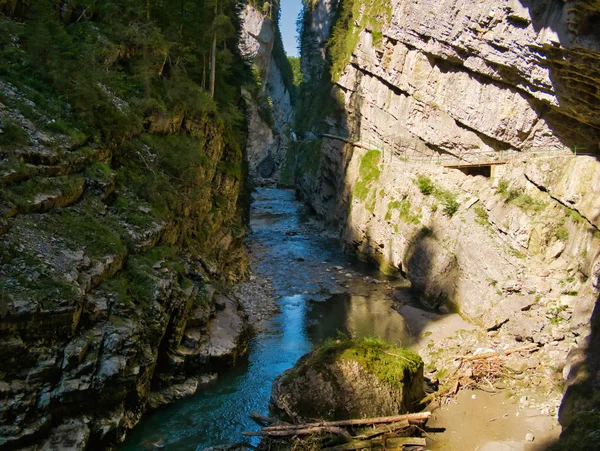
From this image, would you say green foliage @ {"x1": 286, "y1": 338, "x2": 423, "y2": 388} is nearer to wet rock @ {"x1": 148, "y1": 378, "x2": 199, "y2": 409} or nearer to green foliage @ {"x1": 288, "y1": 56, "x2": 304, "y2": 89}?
wet rock @ {"x1": 148, "y1": 378, "x2": 199, "y2": 409}

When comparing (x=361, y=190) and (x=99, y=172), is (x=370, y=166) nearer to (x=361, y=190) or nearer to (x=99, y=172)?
(x=361, y=190)

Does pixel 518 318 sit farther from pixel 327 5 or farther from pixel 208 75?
pixel 327 5

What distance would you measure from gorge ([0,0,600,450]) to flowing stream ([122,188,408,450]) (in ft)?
0.37

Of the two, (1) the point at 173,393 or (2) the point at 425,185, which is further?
(2) the point at 425,185

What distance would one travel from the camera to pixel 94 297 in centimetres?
1342

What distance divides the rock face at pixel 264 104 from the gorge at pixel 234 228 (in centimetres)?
3290

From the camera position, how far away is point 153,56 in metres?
23.6

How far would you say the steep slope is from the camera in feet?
38.1

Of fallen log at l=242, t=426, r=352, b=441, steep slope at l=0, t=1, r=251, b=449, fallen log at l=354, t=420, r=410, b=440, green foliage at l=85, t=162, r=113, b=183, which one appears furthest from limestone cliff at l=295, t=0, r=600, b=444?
green foliage at l=85, t=162, r=113, b=183

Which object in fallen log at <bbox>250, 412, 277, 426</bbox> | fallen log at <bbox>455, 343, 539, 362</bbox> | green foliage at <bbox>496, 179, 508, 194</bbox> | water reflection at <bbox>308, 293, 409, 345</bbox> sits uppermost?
green foliage at <bbox>496, 179, 508, 194</bbox>

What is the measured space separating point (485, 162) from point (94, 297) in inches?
754

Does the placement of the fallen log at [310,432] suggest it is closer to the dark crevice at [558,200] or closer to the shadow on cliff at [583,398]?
the shadow on cliff at [583,398]

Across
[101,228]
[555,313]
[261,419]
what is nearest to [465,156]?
[555,313]

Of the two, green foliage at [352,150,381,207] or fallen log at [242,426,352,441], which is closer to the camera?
fallen log at [242,426,352,441]
